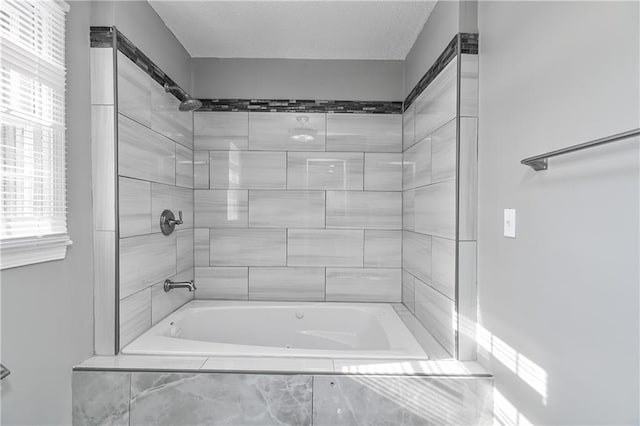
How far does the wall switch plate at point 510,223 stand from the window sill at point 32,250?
1778 mm

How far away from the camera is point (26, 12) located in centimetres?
135

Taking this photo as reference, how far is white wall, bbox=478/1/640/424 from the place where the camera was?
0.92 m

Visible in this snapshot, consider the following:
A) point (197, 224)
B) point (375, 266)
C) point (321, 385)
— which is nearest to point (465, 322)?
point (321, 385)

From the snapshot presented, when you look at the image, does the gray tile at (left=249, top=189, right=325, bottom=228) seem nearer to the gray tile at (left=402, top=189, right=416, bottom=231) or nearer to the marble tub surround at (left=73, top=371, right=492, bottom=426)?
the gray tile at (left=402, top=189, right=416, bottom=231)

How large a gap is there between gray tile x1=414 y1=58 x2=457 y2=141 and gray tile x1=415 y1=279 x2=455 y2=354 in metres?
0.92

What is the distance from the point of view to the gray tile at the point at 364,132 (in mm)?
2807

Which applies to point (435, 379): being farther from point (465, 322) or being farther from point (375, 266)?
point (375, 266)

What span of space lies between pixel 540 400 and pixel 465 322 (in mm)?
501

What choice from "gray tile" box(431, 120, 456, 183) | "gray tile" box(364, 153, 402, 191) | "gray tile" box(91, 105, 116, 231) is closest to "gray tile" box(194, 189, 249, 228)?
"gray tile" box(364, 153, 402, 191)

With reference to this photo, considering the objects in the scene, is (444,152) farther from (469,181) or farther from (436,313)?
(436,313)

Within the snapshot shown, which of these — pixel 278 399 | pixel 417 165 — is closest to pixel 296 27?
pixel 417 165

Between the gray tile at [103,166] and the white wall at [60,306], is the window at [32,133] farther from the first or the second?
the gray tile at [103,166]

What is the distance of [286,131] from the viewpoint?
9.20 ft

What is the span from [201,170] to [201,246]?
1.90 ft
